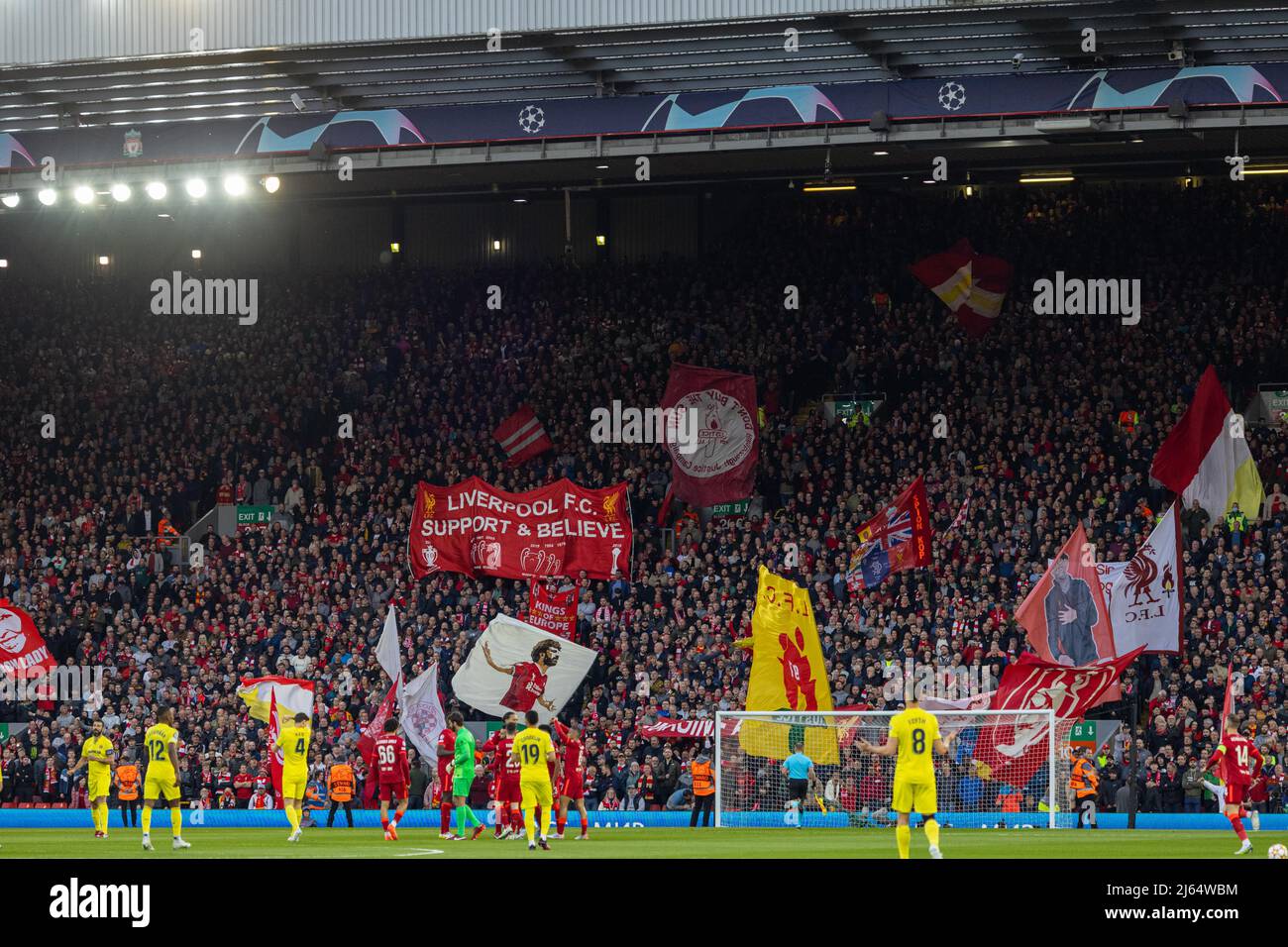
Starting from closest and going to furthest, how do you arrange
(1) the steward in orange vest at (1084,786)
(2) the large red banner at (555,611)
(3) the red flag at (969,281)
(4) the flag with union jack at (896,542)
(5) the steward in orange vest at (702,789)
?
1. (1) the steward in orange vest at (1084,786)
2. (5) the steward in orange vest at (702,789)
3. (4) the flag with union jack at (896,542)
4. (2) the large red banner at (555,611)
5. (3) the red flag at (969,281)

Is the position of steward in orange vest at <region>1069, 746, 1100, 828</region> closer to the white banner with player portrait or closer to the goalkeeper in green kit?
the white banner with player portrait

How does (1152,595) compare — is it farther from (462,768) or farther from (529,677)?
(462,768)

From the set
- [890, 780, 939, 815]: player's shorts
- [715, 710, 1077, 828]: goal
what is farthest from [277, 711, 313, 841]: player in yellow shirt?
[890, 780, 939, 815]: player's shorts

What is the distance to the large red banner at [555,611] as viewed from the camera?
4100cm

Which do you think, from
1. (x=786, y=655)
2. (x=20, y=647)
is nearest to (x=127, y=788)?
(x=20, y=647)

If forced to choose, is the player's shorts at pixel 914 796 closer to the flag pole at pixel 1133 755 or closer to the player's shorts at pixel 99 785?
the player's shorts at pixel 99 785

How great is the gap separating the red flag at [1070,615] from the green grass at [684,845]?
5.37 meters

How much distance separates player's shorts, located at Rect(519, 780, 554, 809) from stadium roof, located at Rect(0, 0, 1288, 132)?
633 inches

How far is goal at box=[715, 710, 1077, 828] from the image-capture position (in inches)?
1276

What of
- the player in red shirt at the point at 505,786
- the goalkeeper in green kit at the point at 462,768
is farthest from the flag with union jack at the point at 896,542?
the goalkeeper in green kit at the point at 462,768

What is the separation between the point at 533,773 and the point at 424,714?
14.1m

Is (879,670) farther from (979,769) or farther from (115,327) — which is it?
(115,327)

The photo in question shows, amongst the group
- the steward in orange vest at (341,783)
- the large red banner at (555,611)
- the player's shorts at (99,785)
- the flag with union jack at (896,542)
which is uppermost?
the flag with union jack at (896,542)
